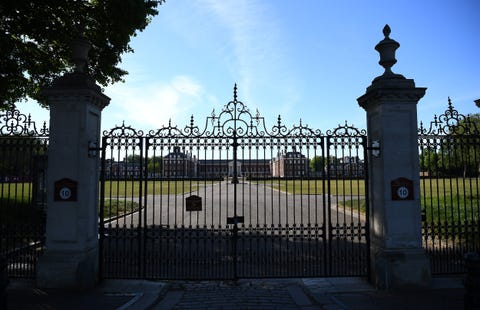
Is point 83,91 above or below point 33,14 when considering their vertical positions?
below

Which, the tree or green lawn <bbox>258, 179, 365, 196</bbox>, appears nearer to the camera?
green lawn <bbox>258, 179, 365, 196</bbox>

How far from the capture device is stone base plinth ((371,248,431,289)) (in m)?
5.94

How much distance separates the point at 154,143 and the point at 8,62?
645 centimetres

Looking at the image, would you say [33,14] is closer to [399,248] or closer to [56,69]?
[56,69]

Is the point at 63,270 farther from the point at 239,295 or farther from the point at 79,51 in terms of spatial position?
the point at 79,51

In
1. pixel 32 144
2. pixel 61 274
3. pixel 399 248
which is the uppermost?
pixel 32 144

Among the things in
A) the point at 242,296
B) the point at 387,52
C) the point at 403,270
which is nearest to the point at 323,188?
the point at 403,270

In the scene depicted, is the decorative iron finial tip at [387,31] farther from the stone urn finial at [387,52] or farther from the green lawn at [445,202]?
the green lawn at [445,202]

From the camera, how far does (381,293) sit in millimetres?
5840

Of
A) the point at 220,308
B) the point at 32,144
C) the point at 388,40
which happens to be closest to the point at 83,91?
the point at 32,144

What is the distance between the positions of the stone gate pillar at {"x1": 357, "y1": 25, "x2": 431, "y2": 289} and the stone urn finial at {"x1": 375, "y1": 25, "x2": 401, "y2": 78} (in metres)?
0.14

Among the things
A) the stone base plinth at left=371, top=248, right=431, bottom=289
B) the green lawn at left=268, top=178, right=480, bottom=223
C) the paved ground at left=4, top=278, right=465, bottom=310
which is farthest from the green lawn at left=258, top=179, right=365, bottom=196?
the paved ground at left=4, top=278, right=465, bottom=310

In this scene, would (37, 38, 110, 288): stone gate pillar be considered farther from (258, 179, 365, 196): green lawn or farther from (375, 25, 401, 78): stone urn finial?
(375, 25, 401, 78): stone urn finial

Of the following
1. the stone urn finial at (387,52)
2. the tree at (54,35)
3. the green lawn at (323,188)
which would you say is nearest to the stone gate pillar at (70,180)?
the tree at (54,35)
